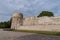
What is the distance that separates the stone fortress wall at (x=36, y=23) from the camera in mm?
20977

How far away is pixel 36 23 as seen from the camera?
2641 centimetres

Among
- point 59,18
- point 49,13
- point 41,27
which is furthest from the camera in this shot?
point 49,13

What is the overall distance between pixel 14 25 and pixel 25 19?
2.55 metres

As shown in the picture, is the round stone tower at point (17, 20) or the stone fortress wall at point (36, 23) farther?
the round stone tower at point (17, 20)

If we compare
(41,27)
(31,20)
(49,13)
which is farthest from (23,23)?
(49,13)

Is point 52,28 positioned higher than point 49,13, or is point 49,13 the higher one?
point 49,13

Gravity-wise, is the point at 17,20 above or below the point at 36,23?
above

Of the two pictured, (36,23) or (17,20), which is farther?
(17,20)

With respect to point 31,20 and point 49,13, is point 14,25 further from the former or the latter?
point 49,13

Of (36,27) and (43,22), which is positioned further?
(43,22)

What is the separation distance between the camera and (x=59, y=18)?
23938mm

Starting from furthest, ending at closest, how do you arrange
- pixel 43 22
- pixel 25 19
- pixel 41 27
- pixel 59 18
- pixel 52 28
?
pixel 25 19 < pixel 43 22 < pixel 59 18 < pixel 41 27 < pixel 52 28

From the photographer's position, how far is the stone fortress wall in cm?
2098

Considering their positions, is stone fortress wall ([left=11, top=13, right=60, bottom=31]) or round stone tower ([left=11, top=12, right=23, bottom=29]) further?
round stone tower ([left=11, top=12, right=23, bottom=29])
